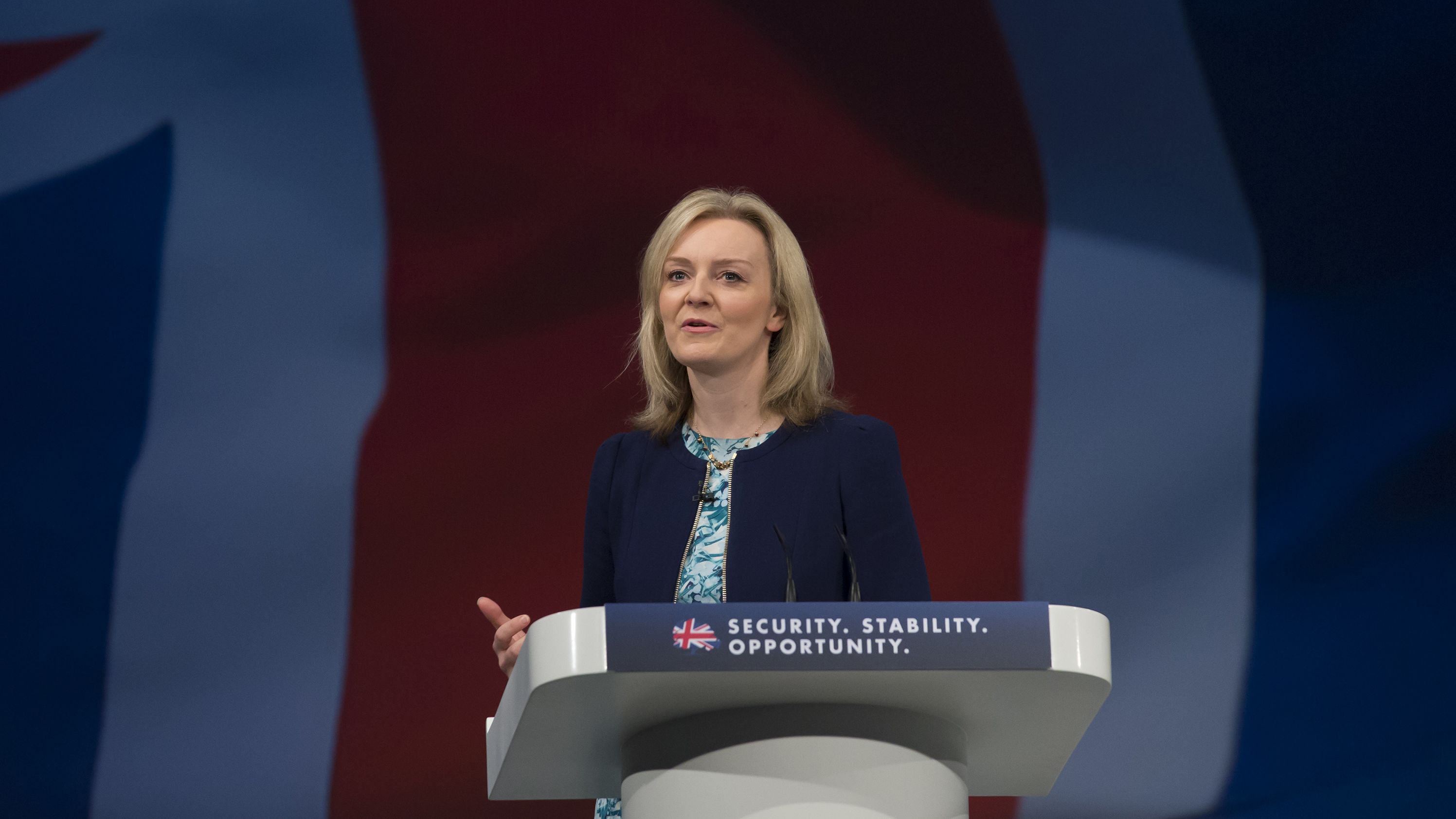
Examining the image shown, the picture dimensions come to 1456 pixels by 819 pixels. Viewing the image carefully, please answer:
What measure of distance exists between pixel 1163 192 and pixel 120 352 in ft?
8.18

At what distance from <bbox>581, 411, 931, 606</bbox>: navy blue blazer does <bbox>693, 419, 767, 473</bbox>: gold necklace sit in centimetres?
1

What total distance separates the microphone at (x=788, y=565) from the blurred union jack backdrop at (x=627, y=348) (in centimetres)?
177

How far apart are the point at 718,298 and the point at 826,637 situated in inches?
30.6

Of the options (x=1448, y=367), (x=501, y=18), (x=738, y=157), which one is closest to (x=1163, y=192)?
(x=1448, y=367)

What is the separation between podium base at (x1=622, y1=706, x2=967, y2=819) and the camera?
1.24m

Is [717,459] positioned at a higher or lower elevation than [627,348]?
lower

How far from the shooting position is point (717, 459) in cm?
184

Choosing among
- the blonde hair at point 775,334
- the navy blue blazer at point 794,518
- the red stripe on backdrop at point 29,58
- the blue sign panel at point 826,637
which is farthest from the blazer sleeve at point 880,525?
the red stripe on backdrop at point 29,58

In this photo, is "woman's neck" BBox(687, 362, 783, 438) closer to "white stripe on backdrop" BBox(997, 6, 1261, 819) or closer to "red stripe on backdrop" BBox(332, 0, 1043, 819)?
"red stripe on backdrop" BBox(332, 0, 1043, 819)

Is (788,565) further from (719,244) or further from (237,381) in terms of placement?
(237,381)

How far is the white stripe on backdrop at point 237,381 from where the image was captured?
3.22 m

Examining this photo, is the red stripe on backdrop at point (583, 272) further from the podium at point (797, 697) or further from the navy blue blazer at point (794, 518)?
the podium at point (797, 697)

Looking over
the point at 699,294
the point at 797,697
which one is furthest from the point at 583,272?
the point at 797,697

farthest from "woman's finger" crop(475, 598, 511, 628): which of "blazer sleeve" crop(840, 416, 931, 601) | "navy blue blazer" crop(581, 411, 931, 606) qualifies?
"blazer sleeve" crop(840, 416, 931, 601)
